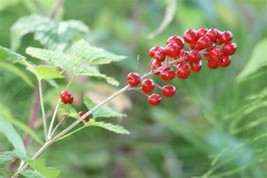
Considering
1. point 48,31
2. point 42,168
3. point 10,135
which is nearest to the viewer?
point 42,168

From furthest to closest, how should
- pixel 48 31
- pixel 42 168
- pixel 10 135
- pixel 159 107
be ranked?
pixel 159 107
pixel 48 31
pixel 10 135
pixel 42 168

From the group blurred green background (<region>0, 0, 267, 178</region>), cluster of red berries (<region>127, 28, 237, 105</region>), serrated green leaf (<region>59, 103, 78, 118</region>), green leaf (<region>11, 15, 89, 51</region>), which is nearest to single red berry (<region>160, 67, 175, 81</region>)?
cluster of red berries (<region>127, 28, 237, 105</region>)

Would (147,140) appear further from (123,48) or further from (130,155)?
(123,48)

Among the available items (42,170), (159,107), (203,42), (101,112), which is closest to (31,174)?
(42,170)

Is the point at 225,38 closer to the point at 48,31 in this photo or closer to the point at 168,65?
the point at 168,65

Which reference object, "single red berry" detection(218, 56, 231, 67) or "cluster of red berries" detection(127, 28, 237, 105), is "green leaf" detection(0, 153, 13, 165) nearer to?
"cluster of red berries" detection(127, 28, 237, 105)

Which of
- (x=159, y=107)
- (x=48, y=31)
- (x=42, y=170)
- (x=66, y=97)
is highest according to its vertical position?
(x=159, y=107)
